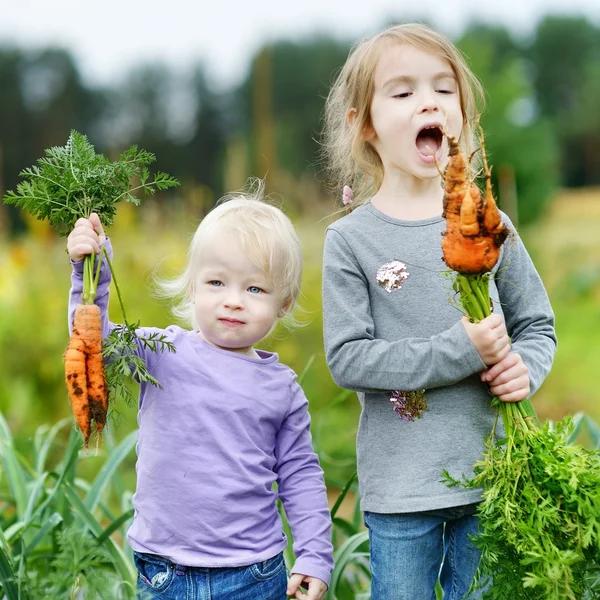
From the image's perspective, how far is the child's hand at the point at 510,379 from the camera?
166cm

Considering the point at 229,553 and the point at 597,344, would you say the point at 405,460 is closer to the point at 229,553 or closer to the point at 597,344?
the point at 229,553

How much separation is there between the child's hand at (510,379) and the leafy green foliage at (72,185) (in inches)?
31.4

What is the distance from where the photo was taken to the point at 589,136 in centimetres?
1927

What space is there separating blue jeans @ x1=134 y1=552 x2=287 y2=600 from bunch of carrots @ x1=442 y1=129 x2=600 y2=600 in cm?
46

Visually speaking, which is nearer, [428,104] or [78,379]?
[78,379]

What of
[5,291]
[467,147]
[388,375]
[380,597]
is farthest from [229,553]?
[5,291]

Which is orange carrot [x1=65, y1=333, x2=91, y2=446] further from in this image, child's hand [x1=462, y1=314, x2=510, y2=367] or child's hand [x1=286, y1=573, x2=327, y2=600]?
child's hand [x1=462, y1=314, x2=510, y2=367]

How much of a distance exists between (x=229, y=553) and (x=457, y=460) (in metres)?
0.51

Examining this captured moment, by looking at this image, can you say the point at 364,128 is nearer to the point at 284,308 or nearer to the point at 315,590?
the point at 284,308

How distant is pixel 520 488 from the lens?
5.16 ft

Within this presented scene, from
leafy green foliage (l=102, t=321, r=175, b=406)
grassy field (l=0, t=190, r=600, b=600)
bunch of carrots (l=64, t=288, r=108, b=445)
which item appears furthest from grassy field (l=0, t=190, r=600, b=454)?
bunch of carrots (l=64, t=288, r=108, b=445)

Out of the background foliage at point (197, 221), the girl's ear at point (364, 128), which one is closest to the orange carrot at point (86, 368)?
the background foliage at point (197, 221)

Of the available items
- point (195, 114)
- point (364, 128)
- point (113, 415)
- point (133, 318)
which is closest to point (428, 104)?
point (364, 128)

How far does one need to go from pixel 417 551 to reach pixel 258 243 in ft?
2.44
